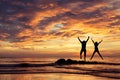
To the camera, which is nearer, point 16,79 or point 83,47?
point 16,79

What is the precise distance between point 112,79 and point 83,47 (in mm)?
24537

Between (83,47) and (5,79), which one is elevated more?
(83,47)

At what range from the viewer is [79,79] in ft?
63.3

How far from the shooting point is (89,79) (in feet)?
63.2

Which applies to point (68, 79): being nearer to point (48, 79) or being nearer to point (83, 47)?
point (48, 79)

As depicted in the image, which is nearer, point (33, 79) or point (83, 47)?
point (33, 79)

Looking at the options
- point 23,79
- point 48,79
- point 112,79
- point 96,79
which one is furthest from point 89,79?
→ point 23,79

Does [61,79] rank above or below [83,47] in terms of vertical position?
below

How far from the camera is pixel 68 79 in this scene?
19359mm

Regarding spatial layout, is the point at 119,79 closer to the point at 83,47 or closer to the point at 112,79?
the point at 112,79

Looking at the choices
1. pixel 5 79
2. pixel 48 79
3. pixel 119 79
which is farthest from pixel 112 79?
pixel 5 79

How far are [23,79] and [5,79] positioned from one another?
134 cm

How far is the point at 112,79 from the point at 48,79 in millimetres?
4684

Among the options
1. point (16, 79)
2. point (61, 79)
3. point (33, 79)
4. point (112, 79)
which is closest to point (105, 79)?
point (112, 79)
